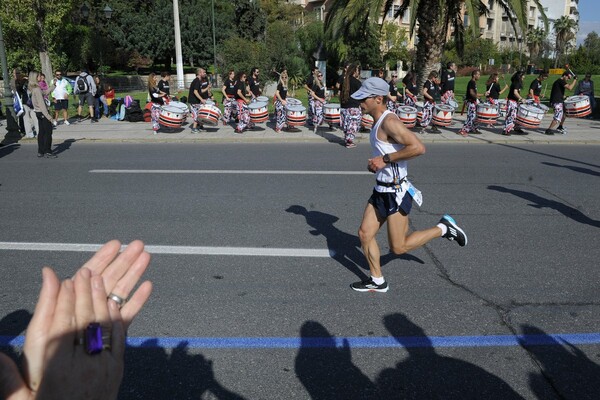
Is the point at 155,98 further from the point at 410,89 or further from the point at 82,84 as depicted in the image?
the point at 410,89

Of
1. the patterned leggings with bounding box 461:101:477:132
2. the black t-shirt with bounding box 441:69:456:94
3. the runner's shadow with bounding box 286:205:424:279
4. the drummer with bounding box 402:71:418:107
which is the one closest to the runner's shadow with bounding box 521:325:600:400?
the runner's shadow with bounding box 286:205:424:279

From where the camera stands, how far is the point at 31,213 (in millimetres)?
7262

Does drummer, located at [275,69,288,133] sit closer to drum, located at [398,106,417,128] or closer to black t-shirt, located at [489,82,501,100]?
drum, located at [398,106,417,128]

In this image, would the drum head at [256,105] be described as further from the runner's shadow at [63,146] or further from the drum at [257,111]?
the runner's shadow at [63,146]

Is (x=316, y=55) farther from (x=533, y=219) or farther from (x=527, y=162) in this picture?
(x=533, y=219)

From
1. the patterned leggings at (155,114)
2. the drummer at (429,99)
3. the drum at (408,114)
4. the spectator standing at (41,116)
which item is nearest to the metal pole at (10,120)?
the spectator standing at (41,116)

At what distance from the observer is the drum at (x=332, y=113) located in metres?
15.4

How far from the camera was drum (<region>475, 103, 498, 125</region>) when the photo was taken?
1542 centimetres

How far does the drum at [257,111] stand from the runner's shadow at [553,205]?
8.30m

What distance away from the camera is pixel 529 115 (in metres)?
14.9

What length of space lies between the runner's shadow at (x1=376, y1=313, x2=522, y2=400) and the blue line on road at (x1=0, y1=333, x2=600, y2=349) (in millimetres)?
98

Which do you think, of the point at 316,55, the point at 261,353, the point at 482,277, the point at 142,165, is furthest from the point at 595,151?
the point at 316,55

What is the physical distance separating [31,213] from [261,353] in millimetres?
5034

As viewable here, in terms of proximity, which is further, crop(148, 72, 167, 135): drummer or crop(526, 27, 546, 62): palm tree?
crop(526, 27, 546, 62): palm tree
